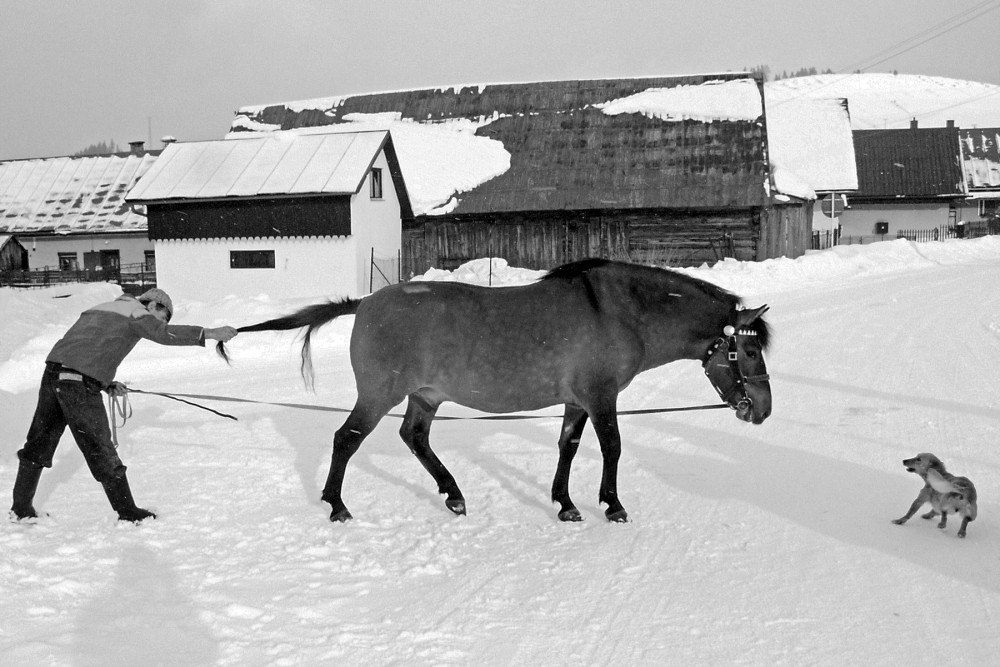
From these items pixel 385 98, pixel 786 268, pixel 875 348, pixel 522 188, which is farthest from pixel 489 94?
pixel 875 348

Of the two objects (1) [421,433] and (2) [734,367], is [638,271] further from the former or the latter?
(1) [421,433]

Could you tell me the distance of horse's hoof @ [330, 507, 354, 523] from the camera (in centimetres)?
591

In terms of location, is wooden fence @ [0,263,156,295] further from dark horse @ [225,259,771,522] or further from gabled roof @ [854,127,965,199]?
gabled roof @ [854,127,965,199]

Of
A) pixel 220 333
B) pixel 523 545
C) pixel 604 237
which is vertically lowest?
pixel 523 545

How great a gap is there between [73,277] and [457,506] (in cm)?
3390

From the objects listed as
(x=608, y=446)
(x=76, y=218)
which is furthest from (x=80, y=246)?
(x=608, y=446)

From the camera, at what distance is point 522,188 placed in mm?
31531

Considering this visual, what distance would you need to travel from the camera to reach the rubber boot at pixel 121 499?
18.7 feet

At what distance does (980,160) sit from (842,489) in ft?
205

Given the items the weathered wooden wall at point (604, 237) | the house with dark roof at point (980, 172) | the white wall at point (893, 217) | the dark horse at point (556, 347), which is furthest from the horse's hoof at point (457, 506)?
the house with dark roof at point (980, 172)

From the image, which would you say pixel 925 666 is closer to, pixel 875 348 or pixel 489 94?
pixel 875 348

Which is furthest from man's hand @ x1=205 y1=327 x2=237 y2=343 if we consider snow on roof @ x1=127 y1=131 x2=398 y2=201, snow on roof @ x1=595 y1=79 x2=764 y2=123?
snow on roof @ x1=595 y1=79 x2=764 y2=123

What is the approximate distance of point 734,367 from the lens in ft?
20.7

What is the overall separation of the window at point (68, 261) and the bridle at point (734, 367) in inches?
1449
